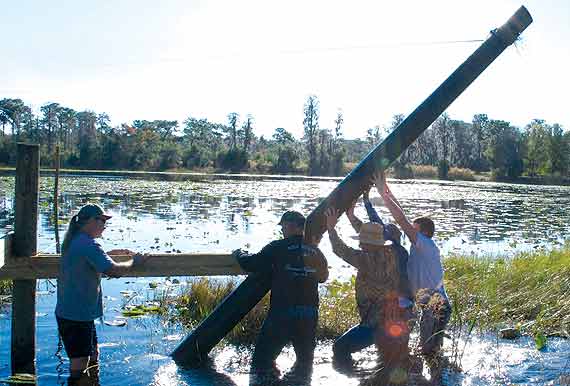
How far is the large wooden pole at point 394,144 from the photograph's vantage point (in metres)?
6.84

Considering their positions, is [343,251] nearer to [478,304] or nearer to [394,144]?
[394,144]

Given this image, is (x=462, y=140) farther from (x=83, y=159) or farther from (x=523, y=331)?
(x=523, y=331)

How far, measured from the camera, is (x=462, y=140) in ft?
399

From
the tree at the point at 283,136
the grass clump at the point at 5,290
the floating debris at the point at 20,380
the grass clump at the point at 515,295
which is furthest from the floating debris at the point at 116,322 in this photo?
the tree at the point at 283,136

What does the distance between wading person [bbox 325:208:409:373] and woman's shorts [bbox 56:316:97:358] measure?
2.62 metres

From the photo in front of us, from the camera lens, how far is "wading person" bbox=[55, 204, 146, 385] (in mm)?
5625

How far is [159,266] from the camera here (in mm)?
6832

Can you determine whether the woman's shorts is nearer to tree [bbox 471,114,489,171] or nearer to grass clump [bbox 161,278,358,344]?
grass clump [bbox 161,278,358,344]

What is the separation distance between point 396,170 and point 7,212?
65.5 m

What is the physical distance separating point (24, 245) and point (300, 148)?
4889 inches

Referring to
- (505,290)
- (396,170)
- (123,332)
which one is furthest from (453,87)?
(396,170)

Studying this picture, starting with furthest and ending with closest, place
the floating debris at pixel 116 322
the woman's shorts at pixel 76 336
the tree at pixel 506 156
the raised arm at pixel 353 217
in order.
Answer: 1. the tree at pixel 506 156
2. the floating debris at pixel 116 322
3. the raised arm at pixel 353 217
4. the woman's shorts at pixel 76 336

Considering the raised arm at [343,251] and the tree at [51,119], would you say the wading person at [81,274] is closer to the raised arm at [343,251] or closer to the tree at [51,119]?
the raised arm at [343,251]

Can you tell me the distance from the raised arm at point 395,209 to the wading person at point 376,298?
1.05ft
